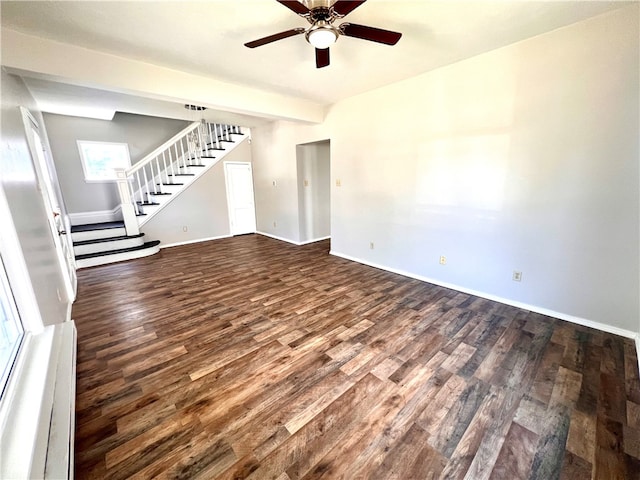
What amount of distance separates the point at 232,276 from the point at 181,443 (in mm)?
2603

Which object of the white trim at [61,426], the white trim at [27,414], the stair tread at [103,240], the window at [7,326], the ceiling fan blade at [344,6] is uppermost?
the ceiling fan blade at [344,6]

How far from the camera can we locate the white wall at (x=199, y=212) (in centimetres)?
552

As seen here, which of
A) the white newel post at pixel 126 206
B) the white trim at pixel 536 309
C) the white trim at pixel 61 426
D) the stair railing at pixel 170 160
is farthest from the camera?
the stair railing at pixel 170 160

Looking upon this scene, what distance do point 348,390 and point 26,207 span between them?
2.78 metres

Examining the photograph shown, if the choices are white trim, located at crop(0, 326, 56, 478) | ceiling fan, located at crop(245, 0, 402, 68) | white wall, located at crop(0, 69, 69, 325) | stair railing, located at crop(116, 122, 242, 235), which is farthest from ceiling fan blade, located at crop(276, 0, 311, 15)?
stair railing, located at crop(116, 122, 242, 235)

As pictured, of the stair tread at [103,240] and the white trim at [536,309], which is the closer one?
the white trim at [536,309]

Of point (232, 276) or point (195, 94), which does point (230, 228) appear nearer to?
point (232, 276)

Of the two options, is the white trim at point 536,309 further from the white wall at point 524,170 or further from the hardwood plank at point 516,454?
the hardwood plank at point 516,454

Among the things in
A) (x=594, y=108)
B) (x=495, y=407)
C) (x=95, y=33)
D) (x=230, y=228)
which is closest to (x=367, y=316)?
(x=495, y=407)

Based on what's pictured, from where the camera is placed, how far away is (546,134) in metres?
2.45

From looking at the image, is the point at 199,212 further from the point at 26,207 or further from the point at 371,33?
the point at 371,33

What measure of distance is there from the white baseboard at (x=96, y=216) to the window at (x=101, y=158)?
72 cm

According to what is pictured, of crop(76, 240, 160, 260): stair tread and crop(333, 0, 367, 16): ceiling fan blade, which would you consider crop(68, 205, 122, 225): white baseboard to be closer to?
crop(76, 240, 160, 260): stair tread

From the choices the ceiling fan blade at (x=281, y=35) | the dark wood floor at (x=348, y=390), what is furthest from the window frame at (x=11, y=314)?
the ceiling fan blade at (x=281, y=35)
